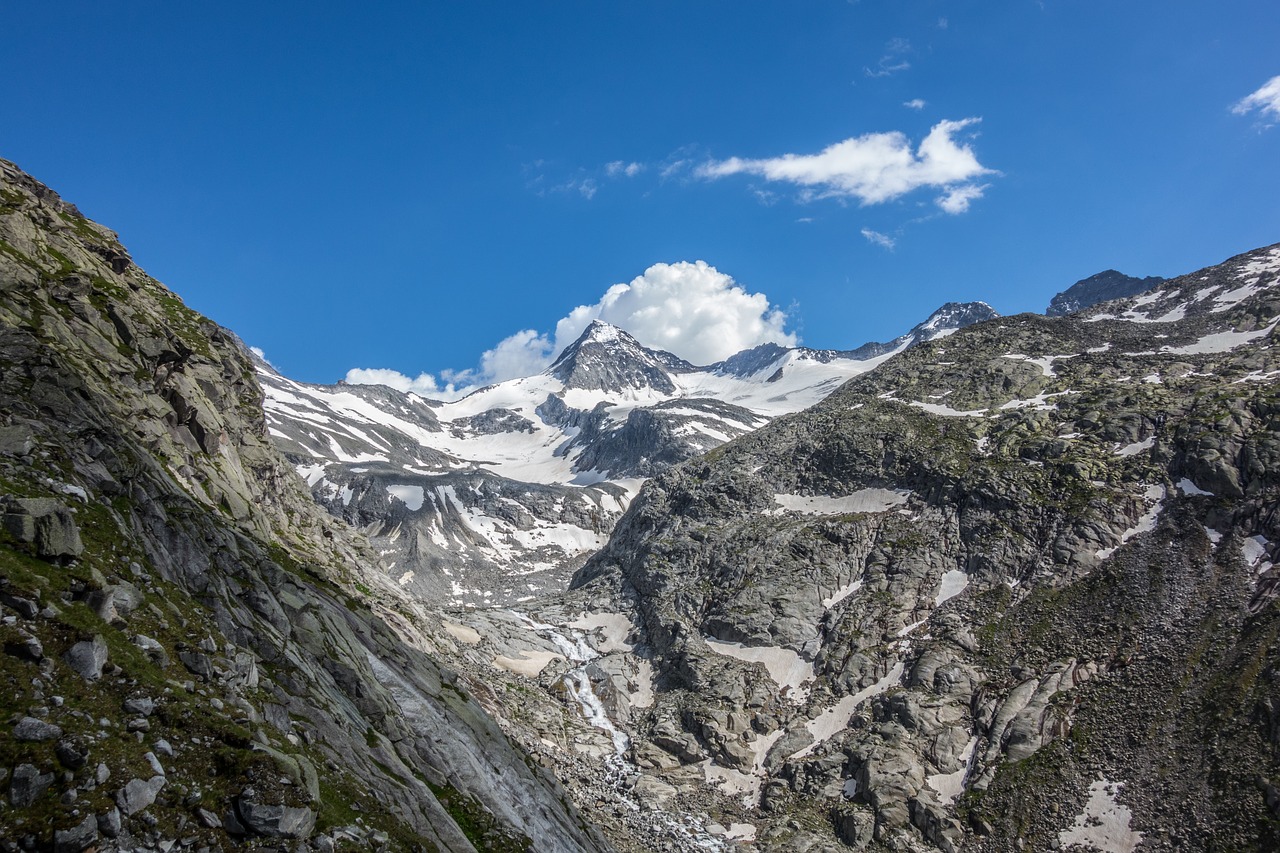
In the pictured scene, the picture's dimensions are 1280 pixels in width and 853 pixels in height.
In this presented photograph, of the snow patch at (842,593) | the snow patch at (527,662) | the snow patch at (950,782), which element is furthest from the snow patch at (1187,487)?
the snow patch at (527,662)

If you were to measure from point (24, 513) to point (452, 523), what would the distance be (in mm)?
182074

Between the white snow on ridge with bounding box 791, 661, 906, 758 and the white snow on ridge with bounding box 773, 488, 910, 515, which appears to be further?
the white snow on ridge with bounding box 773, 488, 910, 515

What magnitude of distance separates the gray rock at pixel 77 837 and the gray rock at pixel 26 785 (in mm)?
783

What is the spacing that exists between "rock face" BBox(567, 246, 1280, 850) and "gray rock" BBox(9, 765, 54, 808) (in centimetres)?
5629

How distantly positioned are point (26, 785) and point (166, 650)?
6.38m

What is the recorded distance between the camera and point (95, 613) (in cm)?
Result: 1700

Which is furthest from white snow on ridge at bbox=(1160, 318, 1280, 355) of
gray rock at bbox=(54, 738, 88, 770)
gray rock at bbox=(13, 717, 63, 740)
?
gray rock at bbox=(13, 717, 63, 740)

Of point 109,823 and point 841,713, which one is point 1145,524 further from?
point 109,823

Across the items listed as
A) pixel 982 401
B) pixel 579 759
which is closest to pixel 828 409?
pixel 982 401

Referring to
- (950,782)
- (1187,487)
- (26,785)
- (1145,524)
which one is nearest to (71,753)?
(26,785)

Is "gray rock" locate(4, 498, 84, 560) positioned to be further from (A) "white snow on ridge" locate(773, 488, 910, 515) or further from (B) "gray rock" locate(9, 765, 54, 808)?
(A) "white snow on ridge" locate(773, 488, 910, 515)

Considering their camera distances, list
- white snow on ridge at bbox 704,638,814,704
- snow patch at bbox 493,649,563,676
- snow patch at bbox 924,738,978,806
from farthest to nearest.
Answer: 1. snow patch at bbox 493,649,563,676
2. white snow on ridge at bbox 704,638,814,704
3. snow patch at bbox 924,738,978,806

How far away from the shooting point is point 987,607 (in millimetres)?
76625

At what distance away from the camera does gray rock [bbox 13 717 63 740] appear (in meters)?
12.7
